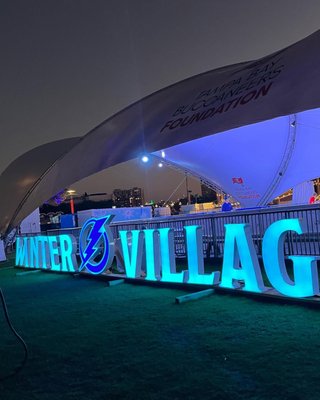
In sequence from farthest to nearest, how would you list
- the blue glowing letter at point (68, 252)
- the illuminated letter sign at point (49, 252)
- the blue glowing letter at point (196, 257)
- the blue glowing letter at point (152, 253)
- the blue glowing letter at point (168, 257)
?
the illuminated letter sign at point (49, 252) < the blue glowing letter at point (68, 252) < the blue glowing letter at point (152, 253) < the blue glowing letter at point (168, 257) < the blue glowing letter at point (196, 257)

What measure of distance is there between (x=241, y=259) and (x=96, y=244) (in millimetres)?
4482

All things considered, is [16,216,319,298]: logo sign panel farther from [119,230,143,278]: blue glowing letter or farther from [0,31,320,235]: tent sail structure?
[0,31,320,235]: tent sail structure

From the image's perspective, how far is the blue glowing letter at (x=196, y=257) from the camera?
7.07 m

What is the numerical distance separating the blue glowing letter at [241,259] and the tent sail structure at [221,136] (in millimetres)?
1520

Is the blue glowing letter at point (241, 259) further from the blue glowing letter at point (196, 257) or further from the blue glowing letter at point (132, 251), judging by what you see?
the blue glowing letter at point (132, 251)

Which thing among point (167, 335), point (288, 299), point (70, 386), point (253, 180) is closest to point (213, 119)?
point (288, 299)

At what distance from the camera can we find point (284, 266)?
575 centimetres

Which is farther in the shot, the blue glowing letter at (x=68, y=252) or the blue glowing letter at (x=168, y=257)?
the blue glowing letter at (x=68, y=252)

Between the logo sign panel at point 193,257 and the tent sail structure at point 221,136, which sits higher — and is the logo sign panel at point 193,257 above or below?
below

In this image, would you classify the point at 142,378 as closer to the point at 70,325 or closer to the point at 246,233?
the point at 70,325

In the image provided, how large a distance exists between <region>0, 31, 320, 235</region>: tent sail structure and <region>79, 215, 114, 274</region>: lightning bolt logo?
115 cm

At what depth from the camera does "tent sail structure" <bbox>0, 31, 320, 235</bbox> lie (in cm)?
610

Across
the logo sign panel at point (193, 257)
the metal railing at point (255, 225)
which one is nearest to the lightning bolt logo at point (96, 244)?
the logo sign panel at point (193, 257)

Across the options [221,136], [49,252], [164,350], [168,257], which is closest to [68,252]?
[49,252]
